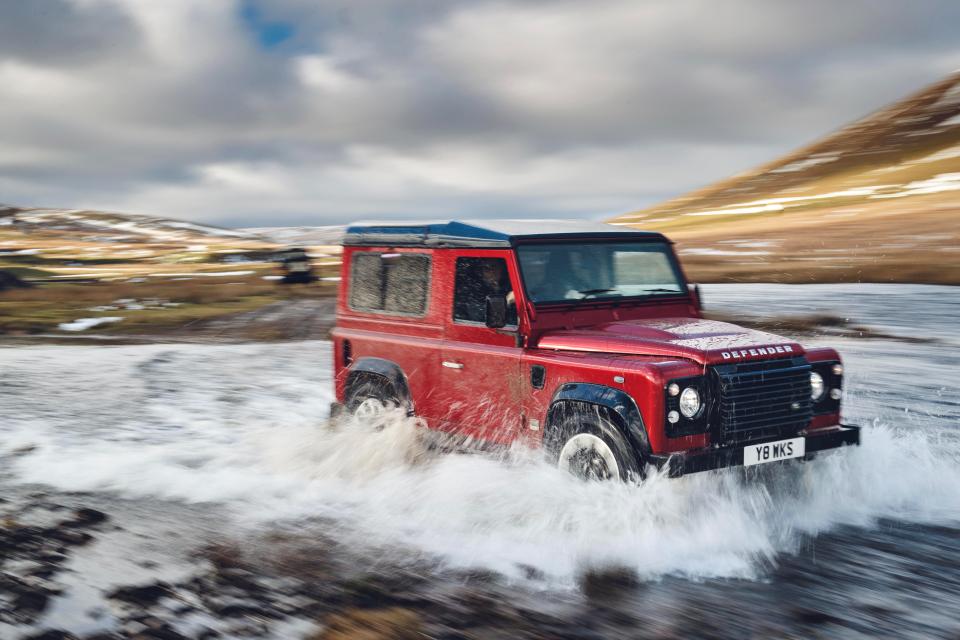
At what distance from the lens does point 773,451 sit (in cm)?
542

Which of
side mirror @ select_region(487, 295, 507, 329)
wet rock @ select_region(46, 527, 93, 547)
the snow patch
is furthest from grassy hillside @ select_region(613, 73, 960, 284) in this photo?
wet rock @ select_region(46, 527, 93, 547)

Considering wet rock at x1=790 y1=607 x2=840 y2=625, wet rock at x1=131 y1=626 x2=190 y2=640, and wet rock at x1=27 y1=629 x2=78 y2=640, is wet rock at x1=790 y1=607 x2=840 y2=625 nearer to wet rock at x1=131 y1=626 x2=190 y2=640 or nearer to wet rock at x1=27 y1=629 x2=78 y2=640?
wet rock at x1=131 y1=626 x2=190 y2=640

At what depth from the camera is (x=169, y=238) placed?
17525 cm

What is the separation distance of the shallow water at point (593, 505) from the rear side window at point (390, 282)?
3.23 feet

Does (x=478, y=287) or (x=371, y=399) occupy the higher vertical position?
(x=478, y=287)

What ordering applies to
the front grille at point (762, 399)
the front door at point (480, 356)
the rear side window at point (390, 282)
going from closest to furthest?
the front grille at point (762, 399) → the front door at point (480, 356) → the rear side window at point (390, 282)

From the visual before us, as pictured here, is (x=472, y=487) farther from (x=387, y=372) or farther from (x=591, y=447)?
(x=387, y=372)

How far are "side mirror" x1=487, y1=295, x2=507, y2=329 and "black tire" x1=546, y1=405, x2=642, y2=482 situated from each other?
2.66 feet

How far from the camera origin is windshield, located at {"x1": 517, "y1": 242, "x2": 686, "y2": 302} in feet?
20.6

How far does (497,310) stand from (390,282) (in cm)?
171

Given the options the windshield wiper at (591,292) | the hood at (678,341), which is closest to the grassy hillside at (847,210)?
the windshield wiper at (591,292)

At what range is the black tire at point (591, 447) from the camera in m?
5.24

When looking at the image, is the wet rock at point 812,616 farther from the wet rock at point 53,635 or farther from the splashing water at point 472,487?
the wet rock at point 53,635

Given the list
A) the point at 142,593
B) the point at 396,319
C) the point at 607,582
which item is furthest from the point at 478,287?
the point at 142,593
